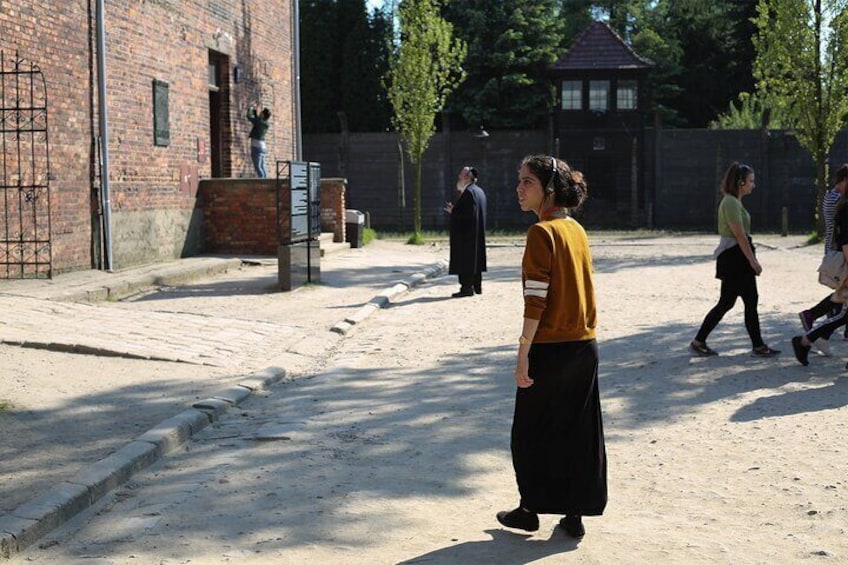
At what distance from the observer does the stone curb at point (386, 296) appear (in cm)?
1248

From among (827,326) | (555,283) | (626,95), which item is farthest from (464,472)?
(626,95)

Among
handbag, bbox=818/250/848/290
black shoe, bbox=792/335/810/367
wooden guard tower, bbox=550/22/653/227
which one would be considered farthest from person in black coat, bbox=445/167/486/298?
wooden guard tower, bbox=550/22/653/227

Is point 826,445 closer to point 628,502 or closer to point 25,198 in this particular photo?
point 628,502

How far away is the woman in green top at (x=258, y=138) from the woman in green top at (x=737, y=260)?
534 inches

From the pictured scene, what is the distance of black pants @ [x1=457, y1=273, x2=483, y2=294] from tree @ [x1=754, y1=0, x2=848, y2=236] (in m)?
13.6

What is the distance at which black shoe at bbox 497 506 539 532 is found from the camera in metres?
5.19

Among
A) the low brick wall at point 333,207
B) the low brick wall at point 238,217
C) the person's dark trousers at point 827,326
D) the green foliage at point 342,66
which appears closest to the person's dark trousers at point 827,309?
the person's dark trousers at point 827,326

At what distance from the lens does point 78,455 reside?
6.53 m

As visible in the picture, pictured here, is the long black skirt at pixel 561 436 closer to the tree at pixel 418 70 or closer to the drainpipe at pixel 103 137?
the drainpipe at pixel 103 137

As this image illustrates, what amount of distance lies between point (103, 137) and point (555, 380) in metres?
12.4

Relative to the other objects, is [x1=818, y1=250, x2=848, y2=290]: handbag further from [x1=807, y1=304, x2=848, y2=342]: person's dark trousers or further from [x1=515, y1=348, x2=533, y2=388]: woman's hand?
[x1=515, y1=348, x2=533, y2=388]: woman's hand

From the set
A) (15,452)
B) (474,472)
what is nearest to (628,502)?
(474,472)

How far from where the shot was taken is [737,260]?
1009 cm

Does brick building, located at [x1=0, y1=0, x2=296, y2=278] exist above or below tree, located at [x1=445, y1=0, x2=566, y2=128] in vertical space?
below
